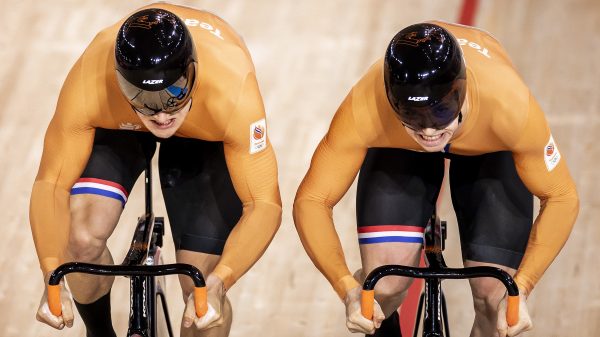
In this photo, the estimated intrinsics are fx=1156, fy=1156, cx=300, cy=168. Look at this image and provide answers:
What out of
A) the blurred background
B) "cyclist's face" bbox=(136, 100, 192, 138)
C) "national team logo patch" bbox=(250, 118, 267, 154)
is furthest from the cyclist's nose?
the blurred background

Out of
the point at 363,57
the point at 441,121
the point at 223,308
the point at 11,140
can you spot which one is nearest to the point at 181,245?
the point at 223,308

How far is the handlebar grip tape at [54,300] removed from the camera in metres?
3.09

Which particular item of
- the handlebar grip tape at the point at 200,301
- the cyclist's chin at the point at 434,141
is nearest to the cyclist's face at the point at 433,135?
the cyclist's chin at the point at 434,141

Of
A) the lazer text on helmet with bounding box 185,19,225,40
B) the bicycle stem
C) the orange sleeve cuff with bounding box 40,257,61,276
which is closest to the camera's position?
the bicycle stem

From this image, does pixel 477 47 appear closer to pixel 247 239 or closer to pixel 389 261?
pixel 389 261

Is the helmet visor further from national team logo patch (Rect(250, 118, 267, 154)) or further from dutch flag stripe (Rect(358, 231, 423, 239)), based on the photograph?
dutch flag stripe (Rect(358, 231, 423, 239))

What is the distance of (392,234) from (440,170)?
0.28 meters

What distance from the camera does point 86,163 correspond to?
3596mm

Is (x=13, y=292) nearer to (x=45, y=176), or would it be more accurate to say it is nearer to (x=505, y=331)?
(x=45, y=176)

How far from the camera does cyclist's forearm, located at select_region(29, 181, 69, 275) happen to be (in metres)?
3.41

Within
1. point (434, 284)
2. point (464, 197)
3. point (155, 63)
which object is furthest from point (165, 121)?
point (464, 197)

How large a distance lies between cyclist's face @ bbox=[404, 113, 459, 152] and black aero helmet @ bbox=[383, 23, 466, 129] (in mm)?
24

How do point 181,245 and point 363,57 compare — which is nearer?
point 181,245

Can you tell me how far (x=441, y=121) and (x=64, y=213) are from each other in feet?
3.86
